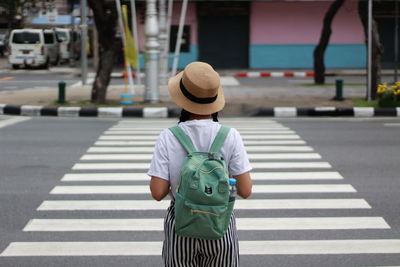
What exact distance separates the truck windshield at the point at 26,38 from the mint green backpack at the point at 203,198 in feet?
105

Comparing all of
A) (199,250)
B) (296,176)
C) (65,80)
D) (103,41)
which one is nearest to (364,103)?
(103,41)

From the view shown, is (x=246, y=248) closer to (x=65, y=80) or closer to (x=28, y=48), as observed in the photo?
(x=65, y=80)

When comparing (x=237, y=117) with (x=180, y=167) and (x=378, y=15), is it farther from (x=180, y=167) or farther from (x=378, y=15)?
(x=378, y=15)

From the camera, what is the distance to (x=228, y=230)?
3.87 meters

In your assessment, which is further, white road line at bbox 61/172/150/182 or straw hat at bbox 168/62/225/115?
white road line at bbox 61/172/150/182

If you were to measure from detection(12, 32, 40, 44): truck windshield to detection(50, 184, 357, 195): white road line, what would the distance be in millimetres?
26884

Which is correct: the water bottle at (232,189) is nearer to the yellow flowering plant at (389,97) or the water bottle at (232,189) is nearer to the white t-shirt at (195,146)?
the white t-shirt at (195,146)

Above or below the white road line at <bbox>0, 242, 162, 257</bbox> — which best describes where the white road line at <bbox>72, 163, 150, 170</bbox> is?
above

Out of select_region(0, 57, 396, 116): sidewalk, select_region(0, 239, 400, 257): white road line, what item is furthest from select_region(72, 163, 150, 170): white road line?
select_region(0, 57, 396, 116): sidewalk

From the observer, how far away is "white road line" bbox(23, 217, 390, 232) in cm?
705

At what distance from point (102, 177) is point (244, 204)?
2187mm

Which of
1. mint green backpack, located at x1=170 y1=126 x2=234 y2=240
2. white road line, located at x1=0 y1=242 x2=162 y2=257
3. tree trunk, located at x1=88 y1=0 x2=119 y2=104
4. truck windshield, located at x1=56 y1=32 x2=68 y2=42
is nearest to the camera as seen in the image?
mint green backpack, located at x1=170 y1=126 x2=234 y2=240

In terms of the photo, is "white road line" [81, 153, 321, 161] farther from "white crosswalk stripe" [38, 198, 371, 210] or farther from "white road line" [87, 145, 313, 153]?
"white crosswalk stripe" [38, 198, 371, 210]

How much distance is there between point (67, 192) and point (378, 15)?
2674cm
